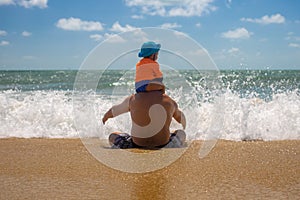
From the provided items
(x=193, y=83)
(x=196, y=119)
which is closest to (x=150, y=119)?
(x=196, y=119)

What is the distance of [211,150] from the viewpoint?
421cm

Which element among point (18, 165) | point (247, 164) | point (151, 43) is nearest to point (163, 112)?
point (151, 43)

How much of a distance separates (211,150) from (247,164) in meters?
0.76

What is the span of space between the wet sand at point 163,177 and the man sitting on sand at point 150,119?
303 millimetres

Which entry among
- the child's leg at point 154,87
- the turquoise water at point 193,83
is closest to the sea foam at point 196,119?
the turquoise water at point 193,83

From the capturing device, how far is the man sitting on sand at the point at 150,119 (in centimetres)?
388

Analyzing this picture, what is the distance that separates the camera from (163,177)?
3.11 m

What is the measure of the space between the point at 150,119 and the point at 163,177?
0.91m

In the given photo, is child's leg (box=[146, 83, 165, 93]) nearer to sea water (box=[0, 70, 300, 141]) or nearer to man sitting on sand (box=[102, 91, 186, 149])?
man sitting on sand (box=[102, 91, 186, 149])

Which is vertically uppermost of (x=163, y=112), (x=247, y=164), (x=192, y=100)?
(x=192, y=100)

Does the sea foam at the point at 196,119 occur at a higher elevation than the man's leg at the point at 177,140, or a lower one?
higher

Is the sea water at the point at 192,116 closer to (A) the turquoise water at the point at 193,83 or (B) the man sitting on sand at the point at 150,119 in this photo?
(A) the turquoise water at the point at 193,83

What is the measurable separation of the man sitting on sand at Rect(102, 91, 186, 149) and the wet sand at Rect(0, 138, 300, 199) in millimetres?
303

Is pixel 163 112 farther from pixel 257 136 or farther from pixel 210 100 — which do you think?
pixel 210 100
